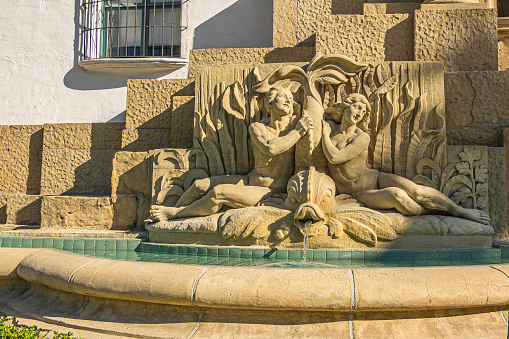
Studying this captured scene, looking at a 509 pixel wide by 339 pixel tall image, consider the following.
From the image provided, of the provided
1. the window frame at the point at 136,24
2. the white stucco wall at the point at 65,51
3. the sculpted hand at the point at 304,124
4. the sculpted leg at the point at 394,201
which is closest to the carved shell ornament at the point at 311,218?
the sculpted leg at the point at 394,201

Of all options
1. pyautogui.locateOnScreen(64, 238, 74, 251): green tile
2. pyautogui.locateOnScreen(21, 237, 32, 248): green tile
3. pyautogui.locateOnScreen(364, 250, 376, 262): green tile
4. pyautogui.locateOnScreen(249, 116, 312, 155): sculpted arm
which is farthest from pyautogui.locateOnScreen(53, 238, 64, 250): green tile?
pyautogui.locateOnScreen(364, 250, 376, 262): green tile

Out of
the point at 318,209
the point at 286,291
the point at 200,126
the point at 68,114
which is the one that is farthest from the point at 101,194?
the point at 286,291

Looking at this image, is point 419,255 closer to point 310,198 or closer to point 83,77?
point 310,198

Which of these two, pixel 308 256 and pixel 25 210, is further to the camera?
pixel 25 210

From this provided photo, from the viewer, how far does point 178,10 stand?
28.4ft

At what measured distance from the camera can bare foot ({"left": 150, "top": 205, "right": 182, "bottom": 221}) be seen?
17.3 ft

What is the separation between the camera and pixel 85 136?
6.91m

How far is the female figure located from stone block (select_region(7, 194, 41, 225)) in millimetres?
4089

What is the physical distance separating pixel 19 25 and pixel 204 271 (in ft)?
24.7

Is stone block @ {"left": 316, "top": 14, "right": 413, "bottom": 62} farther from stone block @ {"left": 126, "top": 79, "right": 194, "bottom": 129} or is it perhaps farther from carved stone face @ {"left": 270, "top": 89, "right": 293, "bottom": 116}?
stone block @ {"left": 126, "top": 79, "right": 194, "bottom": 129}

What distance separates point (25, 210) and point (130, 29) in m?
4.00

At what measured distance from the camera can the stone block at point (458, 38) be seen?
604 centimetres

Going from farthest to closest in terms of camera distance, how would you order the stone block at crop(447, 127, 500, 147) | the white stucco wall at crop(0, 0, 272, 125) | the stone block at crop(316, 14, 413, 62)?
1. the white stucco wall at crop(0, 0, 272, 125)
2. the stone block at crop(316, 14, 413, 62)
3. the stone block at crop(447, 127, 500, 147)

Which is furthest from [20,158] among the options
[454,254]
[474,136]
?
[474,136]
